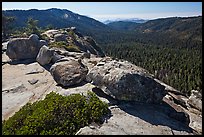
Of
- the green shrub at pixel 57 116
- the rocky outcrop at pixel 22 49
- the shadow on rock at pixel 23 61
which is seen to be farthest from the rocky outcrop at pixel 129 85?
the rocky outcrop at pixel 22 49

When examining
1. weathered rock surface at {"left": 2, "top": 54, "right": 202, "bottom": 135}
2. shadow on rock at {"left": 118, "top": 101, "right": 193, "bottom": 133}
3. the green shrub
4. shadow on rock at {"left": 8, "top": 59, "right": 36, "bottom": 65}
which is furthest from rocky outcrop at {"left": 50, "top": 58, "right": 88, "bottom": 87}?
shadow on rock at {"left": 8, "top": 59, "right": 36, "bottom": 65}

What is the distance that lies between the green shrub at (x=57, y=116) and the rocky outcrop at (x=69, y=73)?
508cm

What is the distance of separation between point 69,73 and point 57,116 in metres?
7.71

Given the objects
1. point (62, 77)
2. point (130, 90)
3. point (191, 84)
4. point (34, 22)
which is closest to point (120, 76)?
point (130, 90)

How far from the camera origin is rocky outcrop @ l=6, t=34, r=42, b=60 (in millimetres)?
32125

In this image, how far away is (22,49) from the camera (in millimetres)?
32344

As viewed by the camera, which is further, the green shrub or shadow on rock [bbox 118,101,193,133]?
shadow on rock [bbox 118,101,193,133]

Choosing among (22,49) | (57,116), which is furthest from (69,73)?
(22,49)

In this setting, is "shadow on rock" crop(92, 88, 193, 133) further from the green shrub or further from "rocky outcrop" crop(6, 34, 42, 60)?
"rocky outcrop" crop(6, 34, 42, 60)

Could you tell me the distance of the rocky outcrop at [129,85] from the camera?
16.9 meters

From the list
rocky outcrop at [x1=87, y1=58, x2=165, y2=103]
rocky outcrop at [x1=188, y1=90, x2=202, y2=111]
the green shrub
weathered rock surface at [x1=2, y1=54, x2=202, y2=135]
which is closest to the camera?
the green shrub

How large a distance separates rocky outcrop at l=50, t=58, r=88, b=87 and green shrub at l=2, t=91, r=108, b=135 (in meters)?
5.08

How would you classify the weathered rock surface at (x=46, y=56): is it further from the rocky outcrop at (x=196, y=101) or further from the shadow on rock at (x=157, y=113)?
the rocky outcrop at (x=196, y=101)

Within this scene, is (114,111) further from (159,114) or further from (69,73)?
(69,73)
